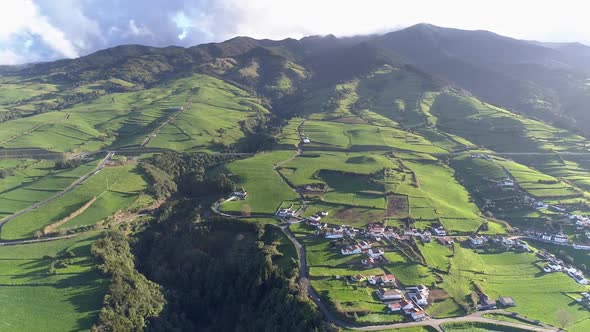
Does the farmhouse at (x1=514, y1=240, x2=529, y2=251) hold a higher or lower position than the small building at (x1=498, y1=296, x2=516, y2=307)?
higher

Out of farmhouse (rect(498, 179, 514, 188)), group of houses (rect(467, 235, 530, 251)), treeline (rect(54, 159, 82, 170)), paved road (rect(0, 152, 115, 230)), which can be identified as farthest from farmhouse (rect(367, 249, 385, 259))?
treeline (rect(54, 159, 82, 170))

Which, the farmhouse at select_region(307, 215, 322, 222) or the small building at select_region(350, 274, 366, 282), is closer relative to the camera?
the small building at select_region(350, 274, 366, 282)

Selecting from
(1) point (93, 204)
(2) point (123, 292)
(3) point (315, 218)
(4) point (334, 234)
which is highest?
(1) point (93, 204)

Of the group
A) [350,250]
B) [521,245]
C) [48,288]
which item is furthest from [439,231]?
[48,288]

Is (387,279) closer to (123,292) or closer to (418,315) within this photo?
(418,315)

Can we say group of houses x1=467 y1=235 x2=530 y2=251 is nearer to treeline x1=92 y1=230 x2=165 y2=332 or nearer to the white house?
the white house

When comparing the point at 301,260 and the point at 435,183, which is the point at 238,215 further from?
the point at 435,183
